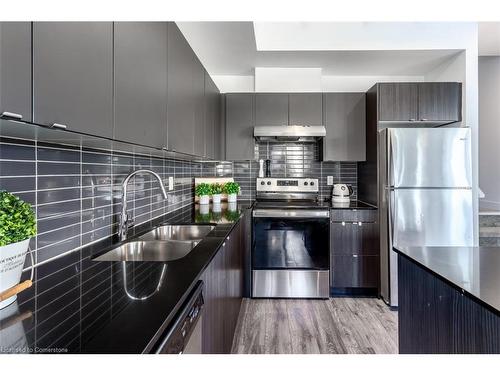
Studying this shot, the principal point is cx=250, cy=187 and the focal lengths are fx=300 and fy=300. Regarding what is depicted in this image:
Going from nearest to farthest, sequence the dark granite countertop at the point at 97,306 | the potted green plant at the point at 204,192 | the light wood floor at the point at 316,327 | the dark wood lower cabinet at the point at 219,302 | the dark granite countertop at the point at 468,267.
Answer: the dark granite countertop at the point at 97,306 → the dark granite countertop at the point at 468,267 → the dark wood lower cabinet at the point at 219,302 → the light wood floor at the point at 316,327 → the potted green plant at the point at 204,192

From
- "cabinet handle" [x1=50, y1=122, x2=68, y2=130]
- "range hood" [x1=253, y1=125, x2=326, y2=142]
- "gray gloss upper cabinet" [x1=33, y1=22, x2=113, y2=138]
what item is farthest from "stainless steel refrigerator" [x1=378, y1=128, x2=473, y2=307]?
"cabinet handle" [x1=50, y1=122, x2=68, y2=130]

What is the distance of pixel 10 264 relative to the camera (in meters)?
0.76

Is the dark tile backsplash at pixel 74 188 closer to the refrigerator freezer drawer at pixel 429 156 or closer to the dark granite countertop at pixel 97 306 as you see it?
the dark granite countertop at pixel 97 306

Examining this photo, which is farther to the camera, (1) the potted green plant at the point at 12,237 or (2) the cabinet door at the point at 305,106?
(2) the cabinet door at the point at 305,106

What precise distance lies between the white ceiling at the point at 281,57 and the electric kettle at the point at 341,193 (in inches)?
50.6

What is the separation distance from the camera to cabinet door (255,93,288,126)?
124 inches

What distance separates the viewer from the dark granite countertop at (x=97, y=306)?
1.96ft

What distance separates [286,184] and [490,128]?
2622mm

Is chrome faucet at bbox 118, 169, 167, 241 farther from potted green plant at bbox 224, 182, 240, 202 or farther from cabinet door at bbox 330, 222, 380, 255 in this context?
cabinet door at bbox 330, 222, 380, 255

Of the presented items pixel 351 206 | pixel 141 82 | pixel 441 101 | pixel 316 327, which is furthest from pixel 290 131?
pixel 141 82

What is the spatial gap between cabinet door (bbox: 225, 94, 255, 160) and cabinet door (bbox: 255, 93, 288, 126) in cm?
6

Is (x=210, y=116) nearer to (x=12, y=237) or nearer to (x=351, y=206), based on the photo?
A: (x=351, y=206)

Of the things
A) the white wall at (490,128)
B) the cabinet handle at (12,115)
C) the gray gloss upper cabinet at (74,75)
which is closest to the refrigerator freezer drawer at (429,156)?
the white wall at (490,128)
